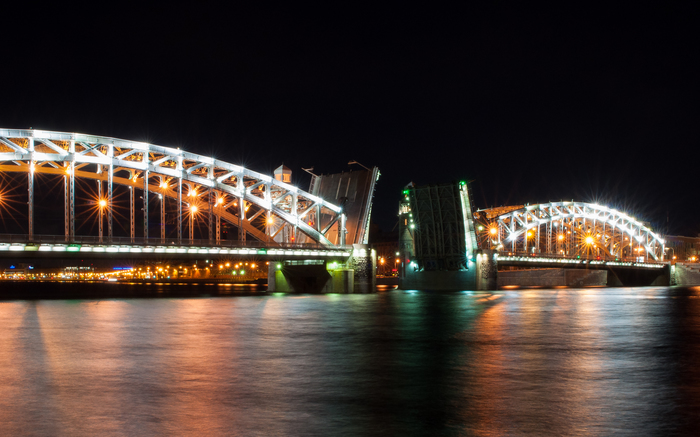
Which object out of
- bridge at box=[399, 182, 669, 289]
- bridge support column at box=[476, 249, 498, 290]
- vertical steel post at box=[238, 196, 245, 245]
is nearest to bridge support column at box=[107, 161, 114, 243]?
vertical steel post at box=[238, 196, 245, 245]

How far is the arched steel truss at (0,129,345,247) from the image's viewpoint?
2400 inches

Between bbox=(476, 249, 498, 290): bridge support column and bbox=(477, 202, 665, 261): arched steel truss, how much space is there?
7.86 meters

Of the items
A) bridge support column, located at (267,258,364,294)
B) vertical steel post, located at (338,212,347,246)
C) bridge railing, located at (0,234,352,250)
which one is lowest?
bridge support column, located at (267,258,364,294)

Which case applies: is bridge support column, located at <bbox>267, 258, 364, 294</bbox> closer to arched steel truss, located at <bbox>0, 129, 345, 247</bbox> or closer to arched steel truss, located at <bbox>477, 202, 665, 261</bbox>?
arched steel truss, located at <bbox>0, 129, 345, 247</bbox>

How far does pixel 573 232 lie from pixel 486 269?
50085 millimetres

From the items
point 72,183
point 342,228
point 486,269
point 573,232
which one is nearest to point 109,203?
point 72,183

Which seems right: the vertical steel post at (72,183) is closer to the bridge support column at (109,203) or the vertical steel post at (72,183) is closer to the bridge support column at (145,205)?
the bridge support column at (109,203)

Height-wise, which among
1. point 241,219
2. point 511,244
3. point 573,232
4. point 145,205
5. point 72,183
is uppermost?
point 72,183

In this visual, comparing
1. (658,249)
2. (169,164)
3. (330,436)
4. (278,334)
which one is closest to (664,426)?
(330,436)

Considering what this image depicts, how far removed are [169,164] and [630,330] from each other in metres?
54.8

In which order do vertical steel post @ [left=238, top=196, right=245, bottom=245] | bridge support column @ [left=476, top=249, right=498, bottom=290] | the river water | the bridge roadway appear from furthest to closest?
1. the bridge roadway
2. bridge support column @ [left=476, top=249, right=498, bottom=290]
3. vertical steel post @ [left=238, top=196, right=245, bottom=245]
4. the river water

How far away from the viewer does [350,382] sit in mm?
13750

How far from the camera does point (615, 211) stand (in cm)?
13712

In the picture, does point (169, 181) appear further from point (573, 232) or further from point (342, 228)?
point (573, 232)
